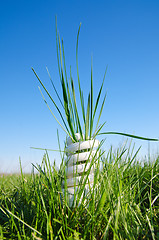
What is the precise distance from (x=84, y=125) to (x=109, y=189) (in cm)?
37

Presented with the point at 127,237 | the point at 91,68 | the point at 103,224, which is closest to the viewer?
the point at 127,237

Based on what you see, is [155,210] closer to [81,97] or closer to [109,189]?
[109,189]

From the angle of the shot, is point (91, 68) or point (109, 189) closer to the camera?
point (109, 189)

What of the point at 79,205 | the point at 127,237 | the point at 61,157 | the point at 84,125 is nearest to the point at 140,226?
the point at 127,237

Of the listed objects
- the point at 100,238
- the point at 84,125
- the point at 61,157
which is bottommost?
the point at 100,238

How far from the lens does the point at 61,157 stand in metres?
0.96

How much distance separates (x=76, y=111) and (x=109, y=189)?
0.44 meters

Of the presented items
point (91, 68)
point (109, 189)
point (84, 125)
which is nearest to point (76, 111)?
point (84, 125)

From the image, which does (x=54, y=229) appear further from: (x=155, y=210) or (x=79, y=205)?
(x=155, y=210)

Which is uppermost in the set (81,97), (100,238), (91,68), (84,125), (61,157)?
(91,68)

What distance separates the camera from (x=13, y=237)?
2.67 ft

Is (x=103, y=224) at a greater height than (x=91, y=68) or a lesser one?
lesser

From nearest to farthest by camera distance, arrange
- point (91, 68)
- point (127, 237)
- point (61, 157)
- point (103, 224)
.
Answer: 1. point (127, 237)
2. point (103, 224)
3. point (61, 157)
4. point (91, 68)

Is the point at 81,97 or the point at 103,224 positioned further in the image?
the point at 81,97
